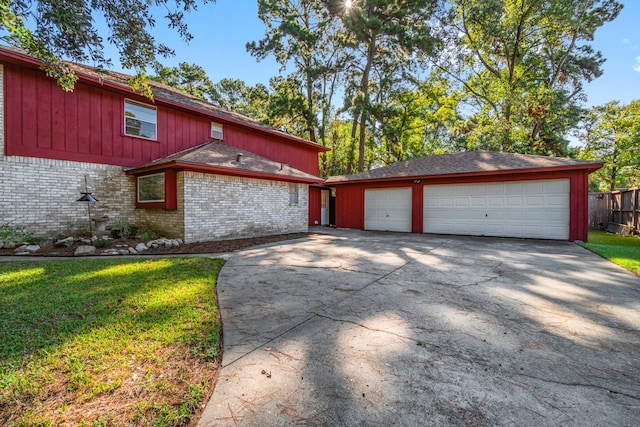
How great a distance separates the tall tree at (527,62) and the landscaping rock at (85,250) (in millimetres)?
18742

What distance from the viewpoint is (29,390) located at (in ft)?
5.55

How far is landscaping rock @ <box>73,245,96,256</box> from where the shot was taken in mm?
6094

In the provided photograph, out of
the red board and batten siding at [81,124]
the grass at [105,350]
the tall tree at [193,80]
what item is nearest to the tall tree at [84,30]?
the grass at [105,350]

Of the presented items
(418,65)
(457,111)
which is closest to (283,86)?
(418,65)

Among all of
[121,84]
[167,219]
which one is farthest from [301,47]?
[167,219]

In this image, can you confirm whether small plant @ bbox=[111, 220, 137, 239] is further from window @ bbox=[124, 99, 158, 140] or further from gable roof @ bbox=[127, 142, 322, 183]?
window @ bbox=[124, 99, 158, 140]

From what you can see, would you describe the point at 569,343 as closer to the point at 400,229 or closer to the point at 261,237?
the point at 261,237

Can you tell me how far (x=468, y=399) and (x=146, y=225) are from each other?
9477mm

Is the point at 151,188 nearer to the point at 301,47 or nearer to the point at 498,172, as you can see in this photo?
the point at 498,172

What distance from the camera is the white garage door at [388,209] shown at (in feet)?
38.6

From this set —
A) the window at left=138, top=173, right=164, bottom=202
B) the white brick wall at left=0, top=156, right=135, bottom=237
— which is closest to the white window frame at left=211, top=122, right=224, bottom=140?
the window at left=138, top=173, right=164, bottom=202

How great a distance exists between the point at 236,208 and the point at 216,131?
443 cm

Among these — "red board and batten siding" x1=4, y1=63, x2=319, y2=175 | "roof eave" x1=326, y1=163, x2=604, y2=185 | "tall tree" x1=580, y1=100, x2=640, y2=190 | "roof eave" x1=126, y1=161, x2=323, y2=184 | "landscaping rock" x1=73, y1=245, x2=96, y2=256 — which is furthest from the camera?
"tall tree" x1=580, y1=100, x2=640, y2=190

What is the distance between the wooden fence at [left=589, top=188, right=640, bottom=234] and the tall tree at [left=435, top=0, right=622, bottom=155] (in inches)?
140
